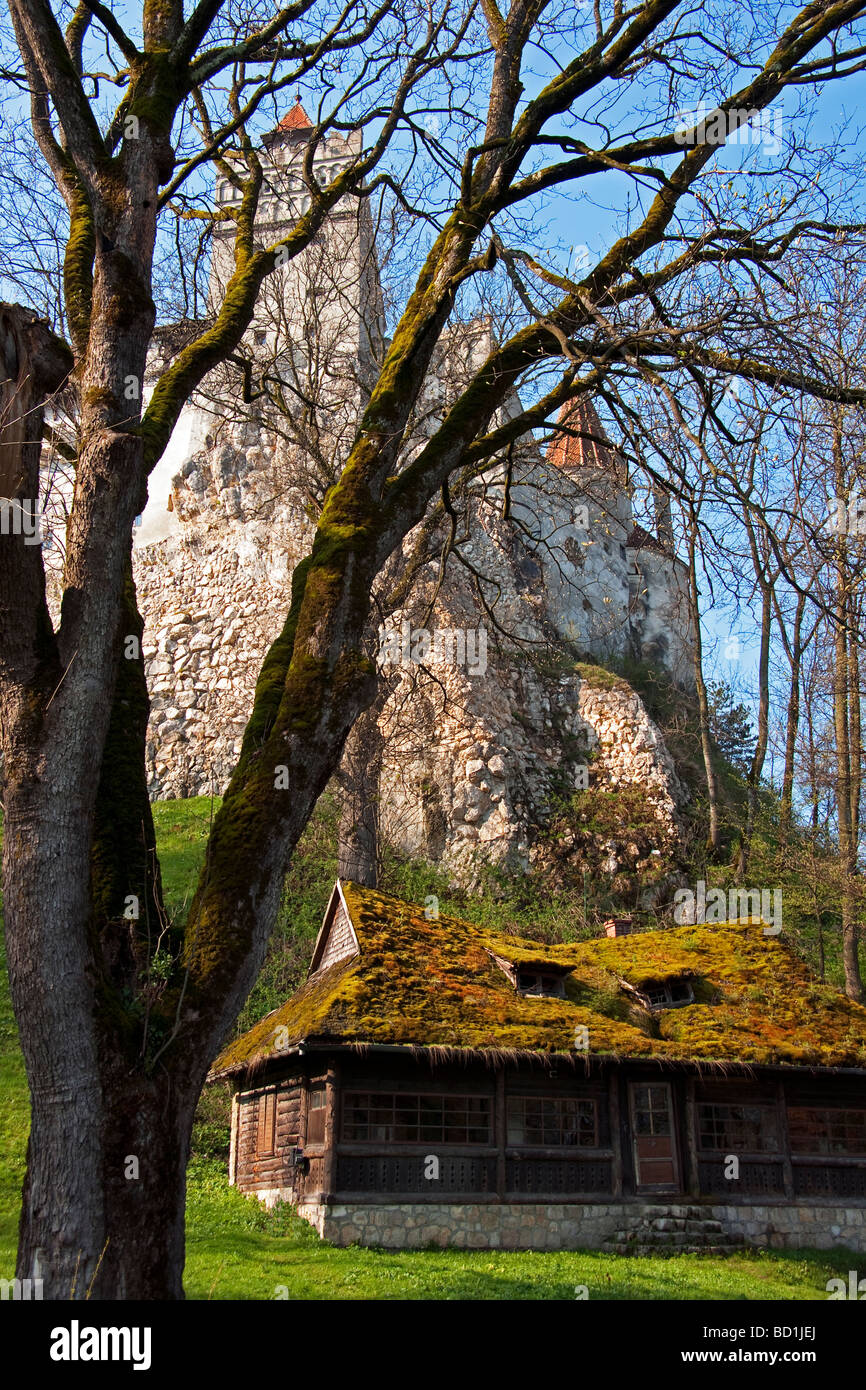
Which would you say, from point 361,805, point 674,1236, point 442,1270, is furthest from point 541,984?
point 442,1270

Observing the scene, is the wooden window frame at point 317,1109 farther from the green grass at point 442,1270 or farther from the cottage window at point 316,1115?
the green grass at point 442,1270

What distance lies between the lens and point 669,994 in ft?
56.7

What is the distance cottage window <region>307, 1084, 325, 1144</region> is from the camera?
14.1 m

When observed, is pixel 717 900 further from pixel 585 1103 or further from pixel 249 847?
pixel 249 847

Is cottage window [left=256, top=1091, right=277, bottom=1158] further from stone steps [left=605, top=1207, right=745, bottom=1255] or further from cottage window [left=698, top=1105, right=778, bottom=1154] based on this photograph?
cottage window [left=698, top=1105, right=778, bottom=1154]

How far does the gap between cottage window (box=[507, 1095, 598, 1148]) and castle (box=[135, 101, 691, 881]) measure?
7.47m

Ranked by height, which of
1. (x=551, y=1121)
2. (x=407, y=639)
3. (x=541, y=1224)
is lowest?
(x=541, y=1224)

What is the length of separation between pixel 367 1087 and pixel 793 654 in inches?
523

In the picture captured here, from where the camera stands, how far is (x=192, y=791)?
31391mm

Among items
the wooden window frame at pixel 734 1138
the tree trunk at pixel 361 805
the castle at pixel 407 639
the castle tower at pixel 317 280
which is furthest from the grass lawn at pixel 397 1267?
the castle tower at pixel 317 280

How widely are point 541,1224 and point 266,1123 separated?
4.68 meters

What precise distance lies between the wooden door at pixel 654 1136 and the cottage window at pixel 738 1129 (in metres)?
0.51

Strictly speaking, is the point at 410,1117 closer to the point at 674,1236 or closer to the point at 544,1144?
the point at 544,1144
